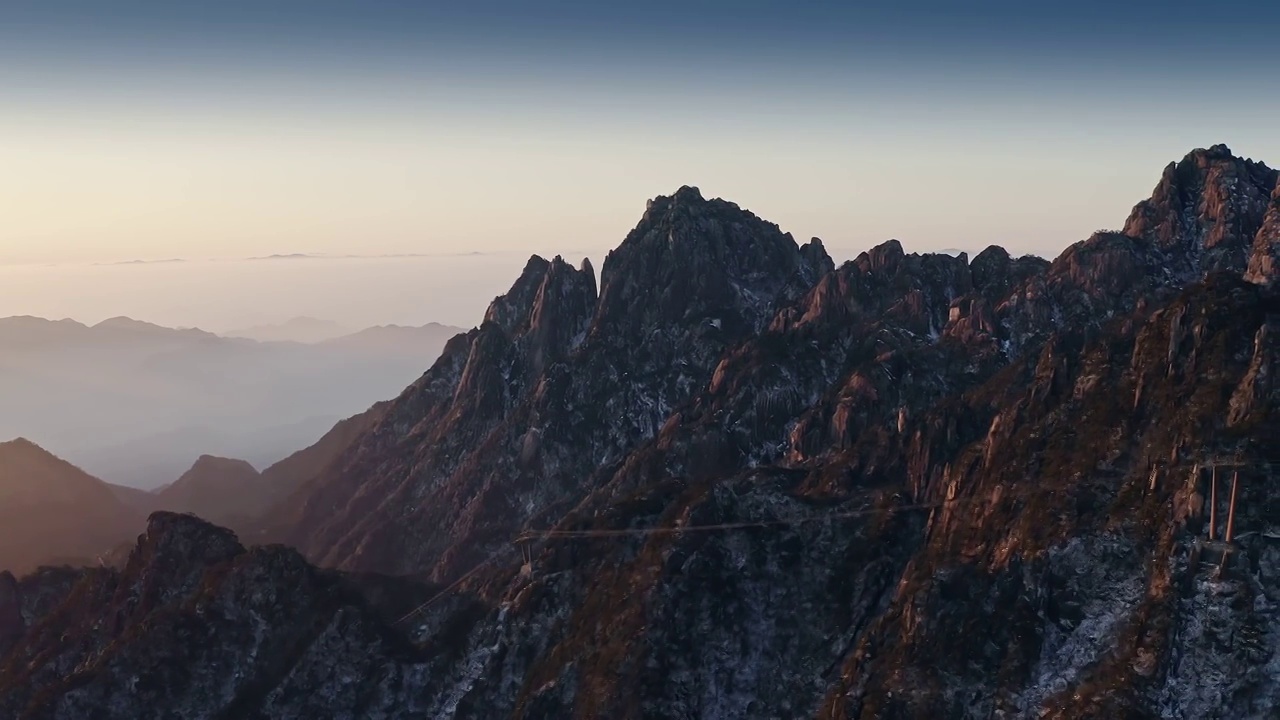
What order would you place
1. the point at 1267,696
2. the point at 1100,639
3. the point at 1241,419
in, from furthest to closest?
the point at 1241,419 < the point at 1100,639 < the point at 1267,696

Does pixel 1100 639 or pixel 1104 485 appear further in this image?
pixel 1104 485

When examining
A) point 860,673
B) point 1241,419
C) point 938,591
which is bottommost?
point 860,673

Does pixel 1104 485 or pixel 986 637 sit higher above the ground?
pixel 1104 485

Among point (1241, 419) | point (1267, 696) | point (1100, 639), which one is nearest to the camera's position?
point (1267, 696)

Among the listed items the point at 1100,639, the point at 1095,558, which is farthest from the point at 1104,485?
the point at 1100,639

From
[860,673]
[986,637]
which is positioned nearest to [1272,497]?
[986,637]

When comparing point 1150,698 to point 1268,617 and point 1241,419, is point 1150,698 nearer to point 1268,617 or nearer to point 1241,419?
point 1268,617

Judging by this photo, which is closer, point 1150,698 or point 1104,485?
point 1150,698

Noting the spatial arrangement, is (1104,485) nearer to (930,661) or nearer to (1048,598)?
(1048,598)

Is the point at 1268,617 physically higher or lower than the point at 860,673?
higher
